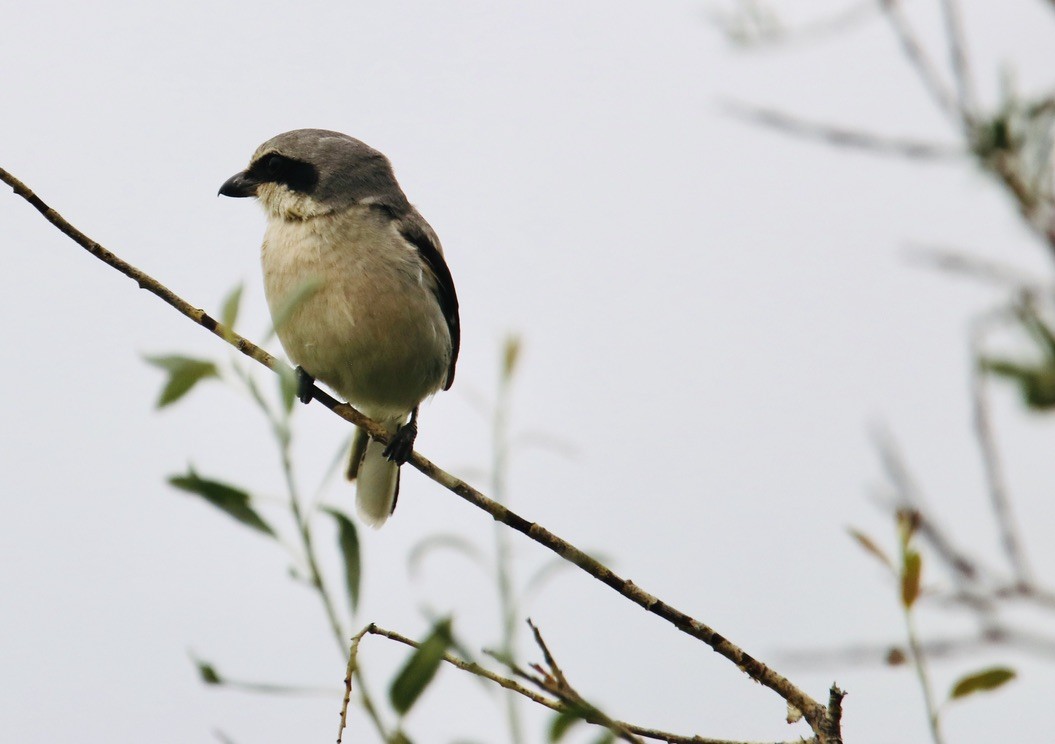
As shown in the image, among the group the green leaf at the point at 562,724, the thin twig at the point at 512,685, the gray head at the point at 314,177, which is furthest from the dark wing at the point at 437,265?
the green leaf at the point at 562,724

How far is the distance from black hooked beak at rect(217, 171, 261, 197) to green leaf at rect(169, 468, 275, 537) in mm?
5718

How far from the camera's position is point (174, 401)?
1.65m

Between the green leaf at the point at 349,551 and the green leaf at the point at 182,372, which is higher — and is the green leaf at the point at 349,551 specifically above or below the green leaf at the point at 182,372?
below

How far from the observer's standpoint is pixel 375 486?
704 cm

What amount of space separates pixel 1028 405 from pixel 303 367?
17.8 feet

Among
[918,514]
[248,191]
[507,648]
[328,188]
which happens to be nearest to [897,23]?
[918,514]

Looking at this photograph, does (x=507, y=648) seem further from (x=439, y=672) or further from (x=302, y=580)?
(x=302, y=580)

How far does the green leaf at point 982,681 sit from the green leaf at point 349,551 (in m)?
0.83

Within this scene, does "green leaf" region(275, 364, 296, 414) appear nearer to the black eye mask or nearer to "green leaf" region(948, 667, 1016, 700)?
"green leaf" region(948, 667, 1016, 700)

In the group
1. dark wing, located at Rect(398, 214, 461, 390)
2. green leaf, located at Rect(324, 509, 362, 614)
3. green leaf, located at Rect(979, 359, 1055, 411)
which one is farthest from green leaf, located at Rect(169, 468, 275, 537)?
dark wing, located at Rect(398, 214, 461, 390)

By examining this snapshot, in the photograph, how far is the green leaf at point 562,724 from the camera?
1222mm

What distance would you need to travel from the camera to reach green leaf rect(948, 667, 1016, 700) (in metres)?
1.59

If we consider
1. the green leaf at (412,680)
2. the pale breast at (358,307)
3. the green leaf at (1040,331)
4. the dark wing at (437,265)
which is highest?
the dark wing at (437,265)

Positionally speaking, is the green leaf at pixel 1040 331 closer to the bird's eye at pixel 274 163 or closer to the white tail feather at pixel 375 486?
the white tail feather at pixel 375 486
